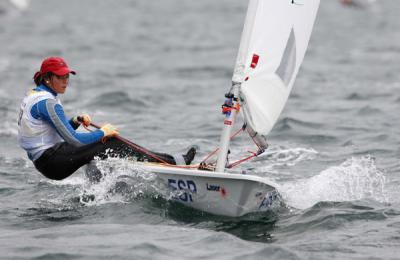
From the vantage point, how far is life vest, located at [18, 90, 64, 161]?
685cm

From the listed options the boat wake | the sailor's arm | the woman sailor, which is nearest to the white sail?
the boat wake

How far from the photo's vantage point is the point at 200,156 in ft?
30.6

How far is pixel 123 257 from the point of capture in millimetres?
5676

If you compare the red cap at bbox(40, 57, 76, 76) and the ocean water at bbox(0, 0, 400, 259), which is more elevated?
the red cap at bbox(40, 57, 76, 76)

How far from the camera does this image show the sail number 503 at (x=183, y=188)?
664cm

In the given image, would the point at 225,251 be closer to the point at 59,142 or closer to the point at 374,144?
the point at 59,142

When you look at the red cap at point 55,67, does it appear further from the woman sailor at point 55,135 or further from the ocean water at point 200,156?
the ocean water at point 200,156

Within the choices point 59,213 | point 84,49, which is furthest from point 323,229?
point 84,49

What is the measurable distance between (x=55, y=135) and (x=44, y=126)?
151 mm

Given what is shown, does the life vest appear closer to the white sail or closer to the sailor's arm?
the sailor's arm

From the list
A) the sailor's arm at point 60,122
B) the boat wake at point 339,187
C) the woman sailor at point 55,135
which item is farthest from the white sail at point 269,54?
the sailor's arm at point 60,122

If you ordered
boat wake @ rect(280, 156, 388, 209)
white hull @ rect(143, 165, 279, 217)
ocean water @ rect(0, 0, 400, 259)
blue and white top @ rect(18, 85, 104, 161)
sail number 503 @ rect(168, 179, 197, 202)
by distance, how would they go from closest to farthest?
ocean water @ rect(0, 0, 400, 259)
white hull @ rect(143, 165, 279, 217)
sail number 503 @ rect(168, 179, 197, 202)
blue and white top @ rect(18, 85, 104, 161)
boat wake @ rect(280, 156, 388, 209)

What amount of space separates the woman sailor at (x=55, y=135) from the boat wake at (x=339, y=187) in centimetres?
148

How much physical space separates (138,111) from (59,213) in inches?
236
